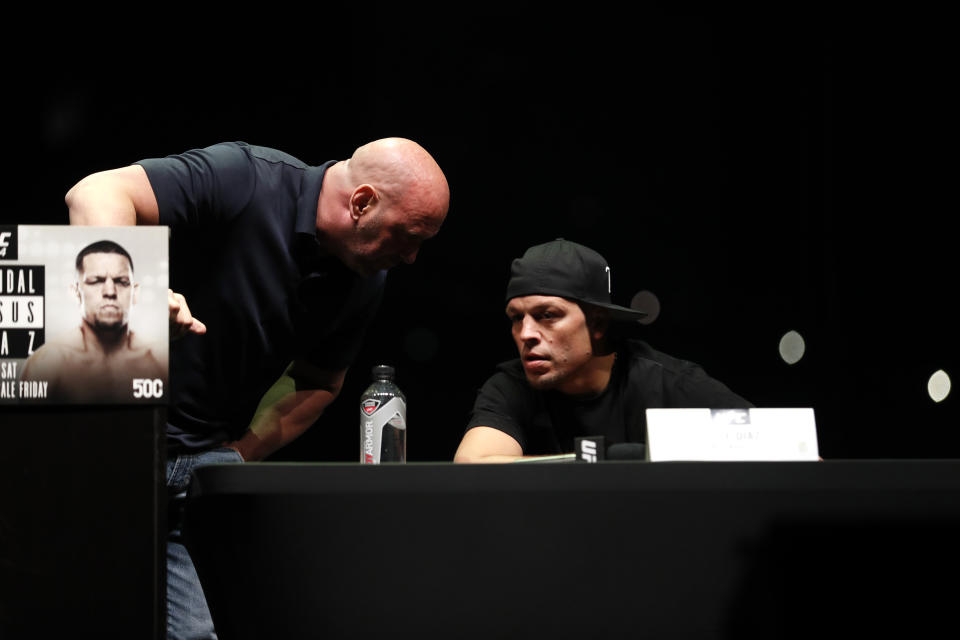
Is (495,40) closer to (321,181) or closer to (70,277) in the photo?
(321,181)

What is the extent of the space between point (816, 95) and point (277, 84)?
176 centimetres

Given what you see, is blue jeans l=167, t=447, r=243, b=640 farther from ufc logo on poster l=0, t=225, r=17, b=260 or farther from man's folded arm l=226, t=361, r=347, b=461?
ufc logo on poster l=0, t=225, r=17, b=260

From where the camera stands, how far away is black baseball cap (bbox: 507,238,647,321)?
6.50 ft

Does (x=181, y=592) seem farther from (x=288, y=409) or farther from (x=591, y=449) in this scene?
(x=591, y=449)

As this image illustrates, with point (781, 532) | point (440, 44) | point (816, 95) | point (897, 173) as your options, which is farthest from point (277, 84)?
point (781, 532)

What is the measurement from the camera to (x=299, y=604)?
80 centimetres

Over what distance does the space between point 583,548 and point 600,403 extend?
1197mm

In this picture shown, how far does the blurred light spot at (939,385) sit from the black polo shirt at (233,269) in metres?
2.00

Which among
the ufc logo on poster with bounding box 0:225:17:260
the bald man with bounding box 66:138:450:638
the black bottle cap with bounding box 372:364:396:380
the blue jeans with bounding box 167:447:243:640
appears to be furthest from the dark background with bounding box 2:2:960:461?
the ufc logo on poster with bounding box 0:225:17:260

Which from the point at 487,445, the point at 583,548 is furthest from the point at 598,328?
the point at 583,548

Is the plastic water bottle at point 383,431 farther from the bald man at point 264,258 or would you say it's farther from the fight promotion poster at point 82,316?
the fight promotion poster at point 82,316

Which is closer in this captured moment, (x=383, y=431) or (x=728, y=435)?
(x=728, y=435)

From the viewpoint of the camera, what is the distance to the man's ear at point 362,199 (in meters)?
1.75

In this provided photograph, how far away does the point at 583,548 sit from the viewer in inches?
31.1
